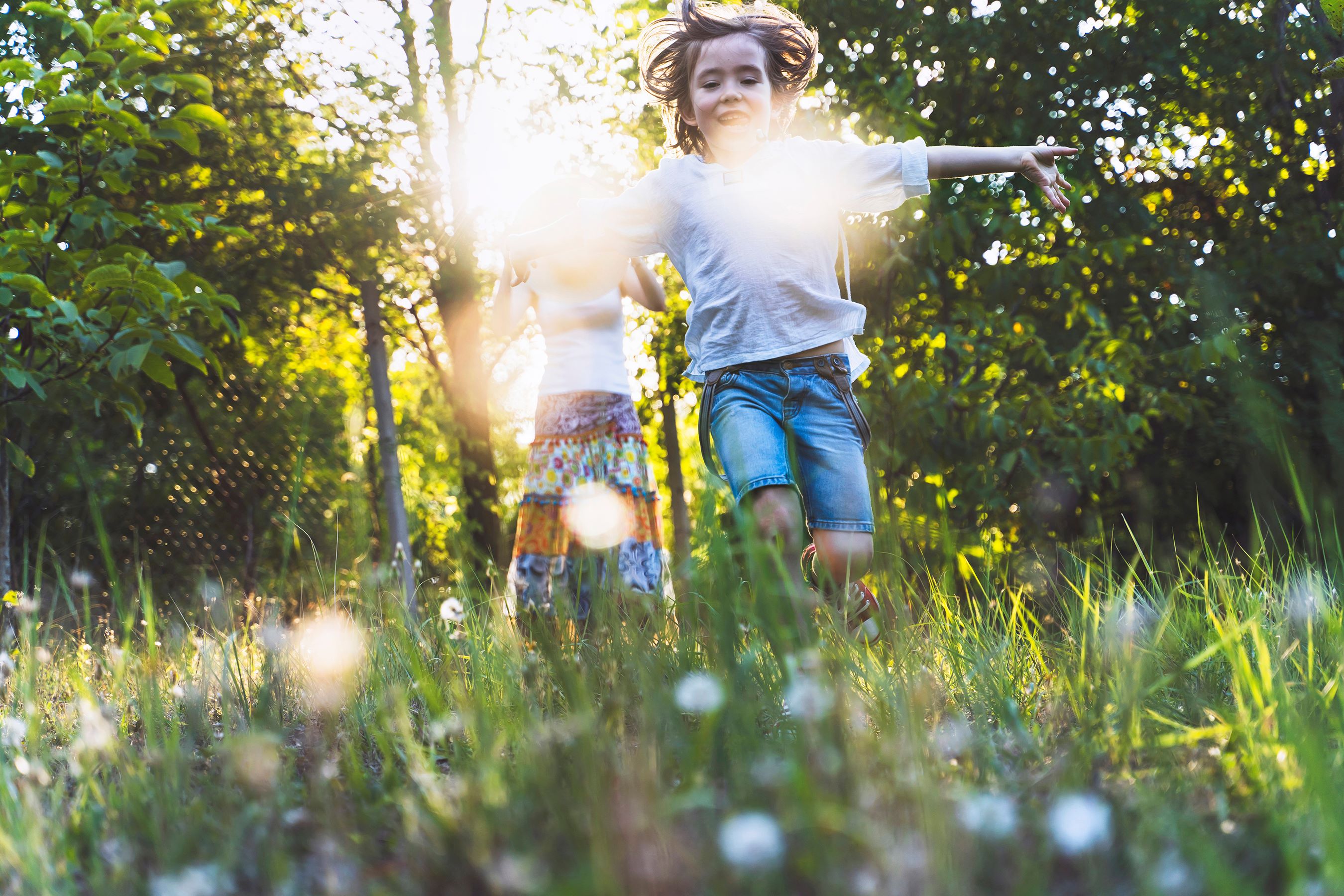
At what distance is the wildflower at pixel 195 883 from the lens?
888 millimetres

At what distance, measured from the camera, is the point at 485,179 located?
751 centimetres

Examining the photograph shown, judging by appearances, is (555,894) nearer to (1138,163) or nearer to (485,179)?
(1138,163)

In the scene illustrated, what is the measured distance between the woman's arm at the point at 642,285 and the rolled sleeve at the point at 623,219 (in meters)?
1.08

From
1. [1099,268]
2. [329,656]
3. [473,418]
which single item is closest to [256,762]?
[329,656]

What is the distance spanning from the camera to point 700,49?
265 cm

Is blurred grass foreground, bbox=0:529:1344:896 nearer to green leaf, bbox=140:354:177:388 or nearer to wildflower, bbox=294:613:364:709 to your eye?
wildflower, bbox=294:613:364:709

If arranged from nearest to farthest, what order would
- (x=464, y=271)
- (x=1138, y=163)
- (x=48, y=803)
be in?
(x=48, y=803)
(x=1138, y=163)
(x=464, y=271)

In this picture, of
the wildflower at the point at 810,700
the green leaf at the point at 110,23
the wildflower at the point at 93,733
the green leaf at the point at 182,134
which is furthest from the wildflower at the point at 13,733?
the green leaf at the point at 110,23

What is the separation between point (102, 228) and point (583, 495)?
1.85 meters

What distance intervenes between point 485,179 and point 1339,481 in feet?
19.5

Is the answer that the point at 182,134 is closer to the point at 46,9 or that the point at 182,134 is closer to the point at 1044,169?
the point at 46,9

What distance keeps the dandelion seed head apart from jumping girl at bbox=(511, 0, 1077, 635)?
1201mm

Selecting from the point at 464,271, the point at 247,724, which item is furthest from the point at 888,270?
the point at 464,271

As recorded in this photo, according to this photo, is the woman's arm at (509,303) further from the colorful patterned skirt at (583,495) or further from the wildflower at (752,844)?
the wildflower at (752,844)
